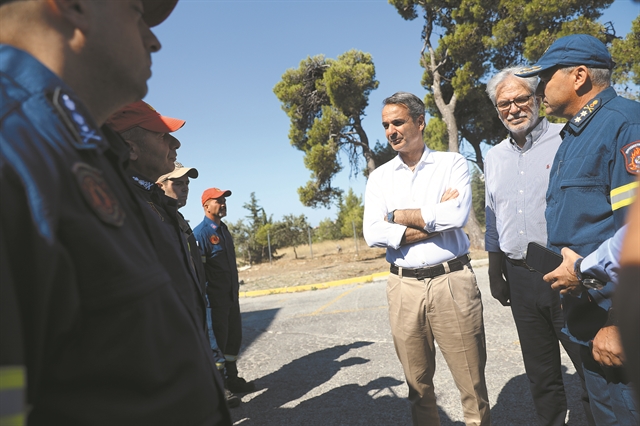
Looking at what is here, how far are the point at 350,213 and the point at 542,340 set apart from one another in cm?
2138

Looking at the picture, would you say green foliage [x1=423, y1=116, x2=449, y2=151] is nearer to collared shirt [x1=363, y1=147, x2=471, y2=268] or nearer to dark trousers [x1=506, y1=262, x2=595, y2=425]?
Result: collared shirt [x1=363, y1=147, x2=471, y2=268]

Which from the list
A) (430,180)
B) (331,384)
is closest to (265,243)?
(331,384)

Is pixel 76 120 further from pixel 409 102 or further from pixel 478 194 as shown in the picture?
pixel 478 194

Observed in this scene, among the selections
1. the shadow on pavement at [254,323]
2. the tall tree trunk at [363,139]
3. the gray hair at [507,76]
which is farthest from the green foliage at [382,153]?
the gray hair at [507,76]

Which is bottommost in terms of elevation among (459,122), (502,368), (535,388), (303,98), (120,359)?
(502,368)

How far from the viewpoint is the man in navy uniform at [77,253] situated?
2.13 ft

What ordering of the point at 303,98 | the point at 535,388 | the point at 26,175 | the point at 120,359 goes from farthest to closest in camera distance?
the point at 303,98, the point at 535,388, the point at 120,359, the point at 26,175

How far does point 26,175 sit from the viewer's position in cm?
66

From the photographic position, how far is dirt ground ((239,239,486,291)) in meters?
12.9

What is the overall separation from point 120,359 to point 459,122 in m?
19.5

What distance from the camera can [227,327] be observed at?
4777 mm

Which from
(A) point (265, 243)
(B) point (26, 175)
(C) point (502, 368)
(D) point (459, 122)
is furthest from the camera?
(A) point (265, 243)

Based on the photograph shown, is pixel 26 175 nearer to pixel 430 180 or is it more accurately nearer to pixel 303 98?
pixel 430 180

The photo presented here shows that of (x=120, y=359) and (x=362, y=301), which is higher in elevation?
(x=120, y=359)
